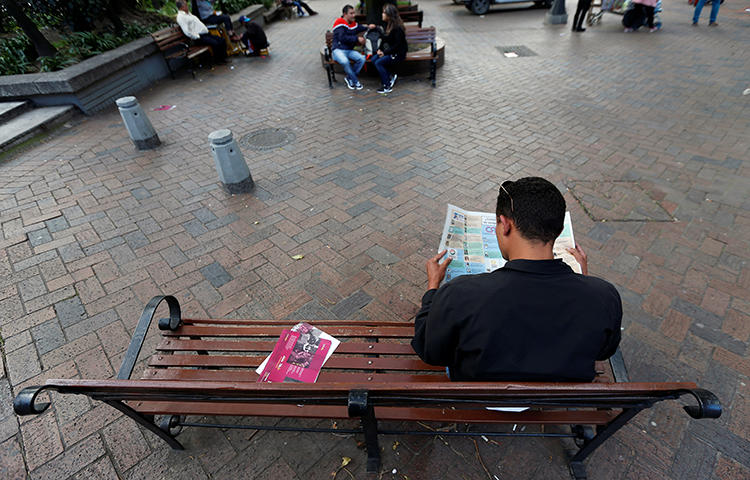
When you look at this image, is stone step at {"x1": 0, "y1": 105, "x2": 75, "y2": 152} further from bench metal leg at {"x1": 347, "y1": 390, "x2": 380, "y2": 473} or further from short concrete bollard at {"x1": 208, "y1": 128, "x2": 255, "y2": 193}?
bench metal leg at {"x1": 347, "y1": 390, "x2": 380, "y2": 473}

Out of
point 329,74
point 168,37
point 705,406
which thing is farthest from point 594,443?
point 168,37

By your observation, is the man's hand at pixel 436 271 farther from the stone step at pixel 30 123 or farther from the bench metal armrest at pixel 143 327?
the stone step at pixel 30 123

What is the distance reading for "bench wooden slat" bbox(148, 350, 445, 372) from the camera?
2088 millimetres

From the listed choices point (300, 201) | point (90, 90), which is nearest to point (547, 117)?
point (300, 201)

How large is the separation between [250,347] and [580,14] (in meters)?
12.8

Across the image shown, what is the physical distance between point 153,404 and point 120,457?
21.9 inches

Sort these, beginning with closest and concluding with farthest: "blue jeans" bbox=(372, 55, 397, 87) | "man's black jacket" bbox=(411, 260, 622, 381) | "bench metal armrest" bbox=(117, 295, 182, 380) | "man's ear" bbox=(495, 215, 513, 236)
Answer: "man's black jacket" bbox=(411, 260, 622, 381) → "man's ear" bbox=(495, 215, 513, 236) → "bench metal armrest" bbox=(117, 295, 182, 380) → "blue jeans" bbox=(372, 55, 397, 87)

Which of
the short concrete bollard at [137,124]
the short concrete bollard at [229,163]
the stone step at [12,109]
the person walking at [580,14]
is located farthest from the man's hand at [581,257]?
the person walking at [580,14]

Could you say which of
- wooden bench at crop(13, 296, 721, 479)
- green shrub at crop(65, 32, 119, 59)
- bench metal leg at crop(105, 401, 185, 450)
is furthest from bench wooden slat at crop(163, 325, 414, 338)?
green shrub at crop(65, 32, 119, 59)

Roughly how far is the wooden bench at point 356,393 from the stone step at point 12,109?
6.72 metres

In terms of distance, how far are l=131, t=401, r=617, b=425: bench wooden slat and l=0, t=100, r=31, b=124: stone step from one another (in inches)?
280

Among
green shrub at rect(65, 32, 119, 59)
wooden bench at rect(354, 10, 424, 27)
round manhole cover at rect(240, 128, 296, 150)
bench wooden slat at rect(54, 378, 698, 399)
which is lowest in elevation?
round manhole cover at rect(240, 128, 296, 150)

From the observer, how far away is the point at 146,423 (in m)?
1.89

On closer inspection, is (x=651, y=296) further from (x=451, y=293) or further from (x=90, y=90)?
(x=90, y=90)
